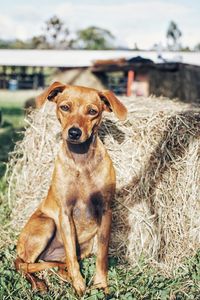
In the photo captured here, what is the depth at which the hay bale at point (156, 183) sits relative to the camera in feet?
18.2

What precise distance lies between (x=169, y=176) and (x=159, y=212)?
398mm

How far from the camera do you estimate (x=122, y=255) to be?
18.1 ft

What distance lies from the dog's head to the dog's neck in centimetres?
18

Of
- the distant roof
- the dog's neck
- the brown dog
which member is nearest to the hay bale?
the brown dog

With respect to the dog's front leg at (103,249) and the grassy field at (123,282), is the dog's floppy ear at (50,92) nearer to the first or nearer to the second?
the dog's front leg at (103,249)

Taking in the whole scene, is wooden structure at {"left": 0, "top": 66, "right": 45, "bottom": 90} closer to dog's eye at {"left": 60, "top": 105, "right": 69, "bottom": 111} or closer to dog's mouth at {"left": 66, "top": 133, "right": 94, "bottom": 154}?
dog's mouth at {"left": 66, "top": 133, "right": 94, "bottom": 154}

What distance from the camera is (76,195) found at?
4.73m

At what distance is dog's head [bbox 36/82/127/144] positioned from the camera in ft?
14.2

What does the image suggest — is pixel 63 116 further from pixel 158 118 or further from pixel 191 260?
pixel 191 260

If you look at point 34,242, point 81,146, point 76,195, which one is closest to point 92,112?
point 81,146

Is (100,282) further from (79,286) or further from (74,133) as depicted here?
(74,133)

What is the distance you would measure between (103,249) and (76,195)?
534 millimetres

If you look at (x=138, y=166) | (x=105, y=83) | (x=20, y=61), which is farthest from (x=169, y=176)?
(x=20, y=61)

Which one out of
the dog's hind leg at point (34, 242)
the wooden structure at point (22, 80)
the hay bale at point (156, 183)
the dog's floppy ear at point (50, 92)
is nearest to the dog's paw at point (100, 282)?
the dog's hind leg at point (34, 242)
